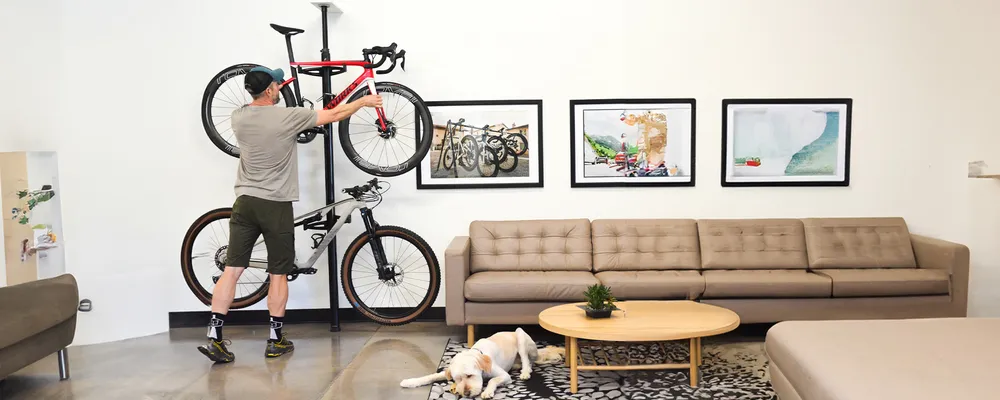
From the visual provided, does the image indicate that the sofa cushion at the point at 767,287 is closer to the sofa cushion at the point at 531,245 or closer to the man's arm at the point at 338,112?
the sofa cushion at the point at 531,245

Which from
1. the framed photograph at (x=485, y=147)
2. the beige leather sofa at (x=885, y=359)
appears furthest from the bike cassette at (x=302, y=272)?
the beige leather sofa at (x=885, y=359)

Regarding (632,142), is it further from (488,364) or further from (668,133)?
(488,364)

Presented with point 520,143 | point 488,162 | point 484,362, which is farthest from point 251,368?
point 520,143

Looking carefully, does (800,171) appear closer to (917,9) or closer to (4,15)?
(917,9)

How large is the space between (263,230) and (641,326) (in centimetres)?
230

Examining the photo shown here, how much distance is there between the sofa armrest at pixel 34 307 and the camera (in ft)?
10.8

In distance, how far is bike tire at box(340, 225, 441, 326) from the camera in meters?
4.68

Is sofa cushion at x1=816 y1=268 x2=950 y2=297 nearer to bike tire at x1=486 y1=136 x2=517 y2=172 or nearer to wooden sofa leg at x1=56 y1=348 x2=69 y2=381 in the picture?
bike tire at x1=486 y1=136 x2=517 y2=172

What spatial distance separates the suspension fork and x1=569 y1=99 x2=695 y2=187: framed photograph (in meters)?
1.47

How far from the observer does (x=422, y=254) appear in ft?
15.9

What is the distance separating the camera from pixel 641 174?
5.07m

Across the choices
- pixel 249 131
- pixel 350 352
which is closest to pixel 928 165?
pixel 350 352

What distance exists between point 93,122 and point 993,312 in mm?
6649

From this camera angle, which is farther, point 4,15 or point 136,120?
point 136,120
